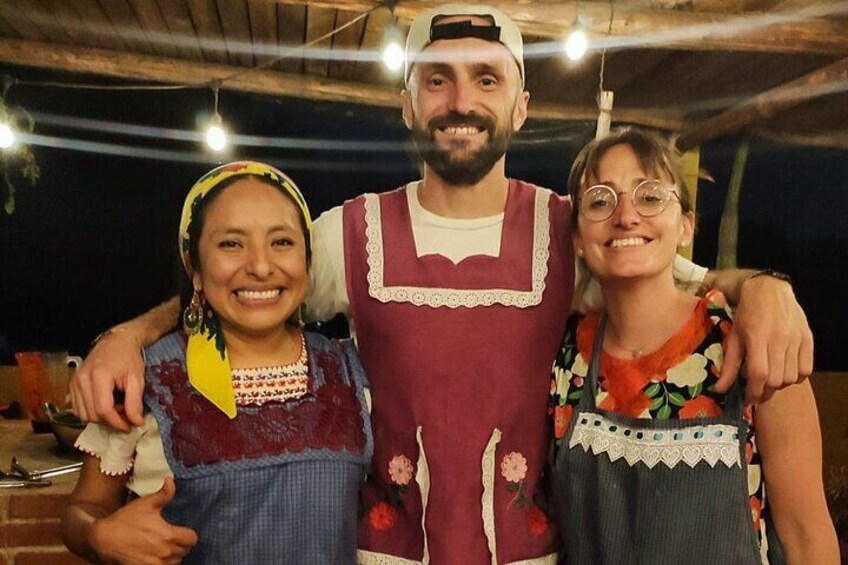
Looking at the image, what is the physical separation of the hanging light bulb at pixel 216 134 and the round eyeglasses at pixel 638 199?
239 cm

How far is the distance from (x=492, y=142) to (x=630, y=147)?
30cm

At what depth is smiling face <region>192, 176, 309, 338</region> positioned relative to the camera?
4.22 ft

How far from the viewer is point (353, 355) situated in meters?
1.48

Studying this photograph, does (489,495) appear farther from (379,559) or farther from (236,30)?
(236,30)

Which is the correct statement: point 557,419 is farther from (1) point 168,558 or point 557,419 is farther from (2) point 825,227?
(2) point 825,227

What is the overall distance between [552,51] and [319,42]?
0.94 metres

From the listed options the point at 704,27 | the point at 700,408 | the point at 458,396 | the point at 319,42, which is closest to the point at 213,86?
the point at 319,42

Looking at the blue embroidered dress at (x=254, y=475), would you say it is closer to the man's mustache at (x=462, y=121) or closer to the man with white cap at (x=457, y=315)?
the man with white cap at (x=457, y=315)

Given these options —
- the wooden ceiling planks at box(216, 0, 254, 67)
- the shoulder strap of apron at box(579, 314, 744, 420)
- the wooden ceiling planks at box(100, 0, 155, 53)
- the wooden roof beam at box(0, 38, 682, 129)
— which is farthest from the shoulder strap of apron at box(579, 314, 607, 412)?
the wooden roof beam at box(0, 38, 682, 129)

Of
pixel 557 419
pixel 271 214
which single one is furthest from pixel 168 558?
pixel 557 419

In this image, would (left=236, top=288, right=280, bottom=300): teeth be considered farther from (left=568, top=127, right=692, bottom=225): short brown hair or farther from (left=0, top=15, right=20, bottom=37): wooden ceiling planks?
(left=0, top=15, right=20, bottom=37): wooden ceiling planks

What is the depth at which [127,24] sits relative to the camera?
9.61 ft

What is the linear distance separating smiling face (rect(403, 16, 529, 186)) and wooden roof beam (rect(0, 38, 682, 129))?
190 centimetres

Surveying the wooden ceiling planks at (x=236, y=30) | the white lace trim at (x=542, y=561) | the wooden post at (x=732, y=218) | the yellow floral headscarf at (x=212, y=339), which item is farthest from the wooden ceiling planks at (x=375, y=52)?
the wooden post at (x=732, y=218)
